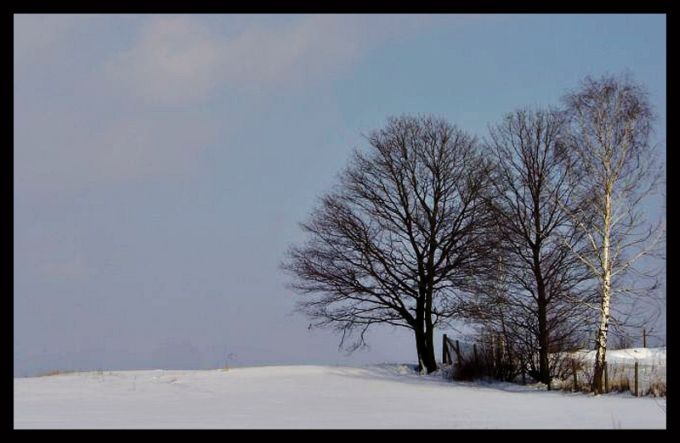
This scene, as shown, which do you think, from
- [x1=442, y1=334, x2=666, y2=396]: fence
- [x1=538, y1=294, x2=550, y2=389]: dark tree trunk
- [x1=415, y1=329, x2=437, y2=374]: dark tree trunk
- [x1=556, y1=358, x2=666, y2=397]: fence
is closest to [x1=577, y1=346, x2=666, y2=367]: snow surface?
[x1=442, y1=334, x2=666, y2=396]: fence

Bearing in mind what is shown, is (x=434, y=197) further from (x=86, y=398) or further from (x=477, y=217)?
(x=86, y=398)

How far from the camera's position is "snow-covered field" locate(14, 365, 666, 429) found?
16312mm

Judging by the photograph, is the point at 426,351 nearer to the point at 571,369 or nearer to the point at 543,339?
the point at 543,339

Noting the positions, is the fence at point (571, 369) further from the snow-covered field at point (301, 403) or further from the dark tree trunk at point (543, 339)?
the snow-covered field at point (301, 403)

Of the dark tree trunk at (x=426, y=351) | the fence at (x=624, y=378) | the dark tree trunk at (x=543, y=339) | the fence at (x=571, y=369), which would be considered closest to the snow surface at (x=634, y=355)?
the fence at (x=571, y=369)

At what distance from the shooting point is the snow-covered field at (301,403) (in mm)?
16312

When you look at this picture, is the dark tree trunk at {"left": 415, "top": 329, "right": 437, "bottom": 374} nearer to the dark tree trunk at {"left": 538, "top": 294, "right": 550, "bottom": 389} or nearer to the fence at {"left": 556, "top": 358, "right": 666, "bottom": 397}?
the dark tree trunk at {"left": 538, "top": 294, "right": 550, "bottom": 389}

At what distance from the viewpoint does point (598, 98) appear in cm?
2820

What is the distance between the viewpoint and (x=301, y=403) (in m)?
21.6

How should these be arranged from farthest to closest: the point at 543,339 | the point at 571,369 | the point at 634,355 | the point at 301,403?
1. the point at 634,355
2. the point at 543,339
3. the point at 571,369
4. the point at 301,403

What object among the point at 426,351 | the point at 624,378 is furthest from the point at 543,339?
the point at 426,351

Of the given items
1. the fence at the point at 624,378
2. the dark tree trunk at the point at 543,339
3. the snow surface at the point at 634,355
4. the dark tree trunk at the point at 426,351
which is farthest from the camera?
the dark tree trunk at the point at 426,351

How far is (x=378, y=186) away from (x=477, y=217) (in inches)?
168
